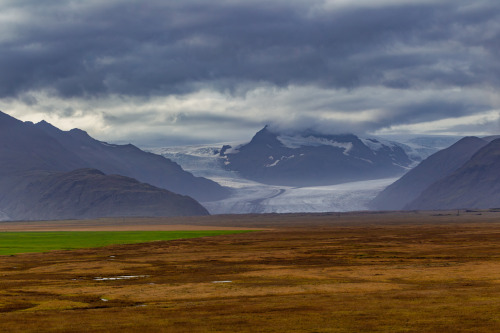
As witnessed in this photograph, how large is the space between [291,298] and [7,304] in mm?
15000

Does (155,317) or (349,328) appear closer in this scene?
(349,328)

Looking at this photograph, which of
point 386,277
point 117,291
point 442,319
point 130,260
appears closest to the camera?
→ point 442,319

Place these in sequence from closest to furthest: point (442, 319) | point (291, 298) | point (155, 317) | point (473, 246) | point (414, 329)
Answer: point (414, 329) → point (442, 319) → point (155, 317) → point (291, 298) → point (473, 246)

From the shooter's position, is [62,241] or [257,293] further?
[62,241]

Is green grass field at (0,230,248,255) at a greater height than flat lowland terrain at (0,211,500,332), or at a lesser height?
greater

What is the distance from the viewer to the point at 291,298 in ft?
131

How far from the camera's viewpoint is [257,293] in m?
42.9

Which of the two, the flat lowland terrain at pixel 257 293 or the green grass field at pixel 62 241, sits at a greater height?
the green grass field at pixel 62 241

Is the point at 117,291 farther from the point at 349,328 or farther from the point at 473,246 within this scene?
the point at 473,246

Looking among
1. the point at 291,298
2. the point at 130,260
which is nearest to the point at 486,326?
the point at 291,298

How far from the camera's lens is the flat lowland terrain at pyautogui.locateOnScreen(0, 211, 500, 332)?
3125cm

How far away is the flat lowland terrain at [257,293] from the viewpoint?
3125 centimetres

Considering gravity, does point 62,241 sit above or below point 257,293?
above

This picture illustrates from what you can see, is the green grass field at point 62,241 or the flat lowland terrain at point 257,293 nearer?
the flat lowland terrain at point 257,293
